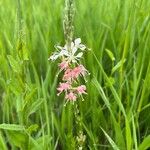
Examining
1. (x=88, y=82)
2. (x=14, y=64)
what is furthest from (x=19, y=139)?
(x=88, y=82)

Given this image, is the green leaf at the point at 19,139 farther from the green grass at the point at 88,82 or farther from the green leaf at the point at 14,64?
the green leaf at the point at 14,64

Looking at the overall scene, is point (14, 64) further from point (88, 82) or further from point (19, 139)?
point (88, 82)

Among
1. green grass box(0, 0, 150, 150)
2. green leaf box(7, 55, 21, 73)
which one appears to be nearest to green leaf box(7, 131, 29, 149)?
green grass box(0, 0, 150, 150)

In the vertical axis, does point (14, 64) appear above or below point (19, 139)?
above

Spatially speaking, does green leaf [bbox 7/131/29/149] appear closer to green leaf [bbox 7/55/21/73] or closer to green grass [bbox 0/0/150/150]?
green grass [bbox 0/0/150/150]

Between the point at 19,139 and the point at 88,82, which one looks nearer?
the point at 19,139

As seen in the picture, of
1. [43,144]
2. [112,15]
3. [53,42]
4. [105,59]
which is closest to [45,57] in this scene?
[53,42]

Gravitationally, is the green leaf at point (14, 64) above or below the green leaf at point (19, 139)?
above

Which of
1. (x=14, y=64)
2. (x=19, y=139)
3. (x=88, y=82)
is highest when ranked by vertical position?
(x=14, y=64)

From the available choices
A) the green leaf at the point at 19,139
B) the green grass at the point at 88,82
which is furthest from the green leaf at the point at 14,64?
the green leaf at the point at 19,139
